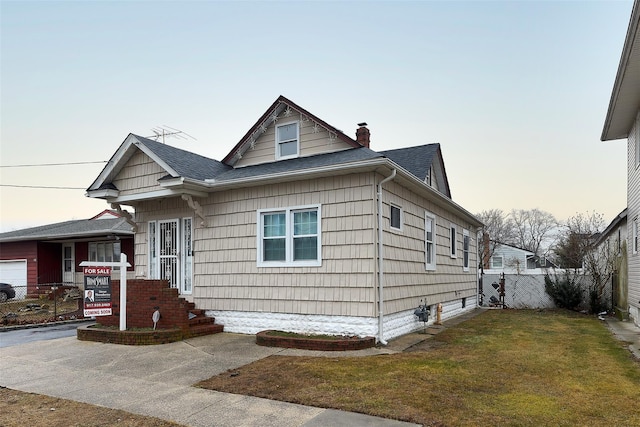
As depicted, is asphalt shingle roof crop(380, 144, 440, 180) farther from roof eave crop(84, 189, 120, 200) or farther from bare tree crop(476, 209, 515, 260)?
bare tree crop(476, 209, 515, 260)

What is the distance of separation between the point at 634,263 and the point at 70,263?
2457 cm

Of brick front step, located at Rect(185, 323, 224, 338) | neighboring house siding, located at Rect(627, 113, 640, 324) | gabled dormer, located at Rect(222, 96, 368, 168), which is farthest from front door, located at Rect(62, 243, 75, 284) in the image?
neighboring house siding, located at Rect(627, 113, 640, 324)

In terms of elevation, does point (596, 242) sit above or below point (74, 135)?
below

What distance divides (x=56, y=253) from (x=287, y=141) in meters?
18.4

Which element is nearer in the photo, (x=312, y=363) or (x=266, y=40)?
(x=312, y=363)

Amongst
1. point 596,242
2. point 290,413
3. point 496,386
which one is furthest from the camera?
point 596,242

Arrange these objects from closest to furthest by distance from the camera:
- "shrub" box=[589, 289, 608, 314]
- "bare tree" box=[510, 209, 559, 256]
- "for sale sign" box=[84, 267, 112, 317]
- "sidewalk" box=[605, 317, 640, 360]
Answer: "sidewalk" box=[605, 317, 640, 360], "for sale sign" box=[84, 267, 112, 317], "shrub" box=[589, 289, 608, 314], "bare tree" box=[510, 209, 559, 256]

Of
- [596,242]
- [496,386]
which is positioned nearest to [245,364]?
[496,386]

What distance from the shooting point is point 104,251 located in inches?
869

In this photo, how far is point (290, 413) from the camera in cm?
468

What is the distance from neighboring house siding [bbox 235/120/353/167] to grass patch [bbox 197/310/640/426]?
520 centimetres

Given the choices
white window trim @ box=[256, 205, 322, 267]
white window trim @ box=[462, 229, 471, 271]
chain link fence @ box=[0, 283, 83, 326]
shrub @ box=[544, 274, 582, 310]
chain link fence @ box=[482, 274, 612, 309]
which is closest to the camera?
white window trim @ box=[256, 205, 322, 267]

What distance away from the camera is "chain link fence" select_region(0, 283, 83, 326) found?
553 inches

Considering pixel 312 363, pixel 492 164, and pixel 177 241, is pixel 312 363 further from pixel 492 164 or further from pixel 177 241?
pixel 492 164
